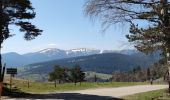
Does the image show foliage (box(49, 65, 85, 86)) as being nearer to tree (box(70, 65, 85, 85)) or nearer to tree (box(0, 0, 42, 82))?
tree (box(70, 65, 85, 85))

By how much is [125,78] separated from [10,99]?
136 meters

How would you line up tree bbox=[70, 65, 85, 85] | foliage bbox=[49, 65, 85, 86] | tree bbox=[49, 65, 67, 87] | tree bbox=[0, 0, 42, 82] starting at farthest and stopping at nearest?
tree bbox=[49, 65, 67, 87]
foliage bbox=[49, 65, 85, 86]
tree bbox=[70, 65, 85, 85]
tree bbox=[0, 0, 42, 82]

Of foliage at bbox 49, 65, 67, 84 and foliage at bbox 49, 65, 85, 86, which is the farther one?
foliage at bbox 49, 65, 67, 84

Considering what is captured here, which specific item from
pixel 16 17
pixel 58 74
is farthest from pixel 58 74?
pixel 16 17

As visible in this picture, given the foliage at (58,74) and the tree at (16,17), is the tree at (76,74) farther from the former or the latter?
the tree at (16,17)

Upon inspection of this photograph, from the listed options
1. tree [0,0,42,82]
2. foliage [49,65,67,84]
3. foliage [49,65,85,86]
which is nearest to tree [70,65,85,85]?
foliage [49,65,85,86]

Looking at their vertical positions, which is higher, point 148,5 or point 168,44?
point 148,5

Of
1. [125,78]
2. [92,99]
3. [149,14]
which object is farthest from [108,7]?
[125,78]

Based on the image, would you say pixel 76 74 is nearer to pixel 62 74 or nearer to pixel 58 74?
pixel 62 74

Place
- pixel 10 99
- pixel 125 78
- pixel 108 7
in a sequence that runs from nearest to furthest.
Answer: pixel 108 7, pixel 10 99, pixel 125 78

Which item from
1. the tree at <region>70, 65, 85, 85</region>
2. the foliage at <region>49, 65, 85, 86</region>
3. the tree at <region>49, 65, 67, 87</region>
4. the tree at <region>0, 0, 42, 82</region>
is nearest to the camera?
the tree at <region>0, 0, 42, 82</region>

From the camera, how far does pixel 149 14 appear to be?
72.7 feet

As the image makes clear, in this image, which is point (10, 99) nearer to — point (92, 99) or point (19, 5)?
point (92, 99)

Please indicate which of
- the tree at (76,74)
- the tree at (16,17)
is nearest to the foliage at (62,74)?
the tree at (76,74)
